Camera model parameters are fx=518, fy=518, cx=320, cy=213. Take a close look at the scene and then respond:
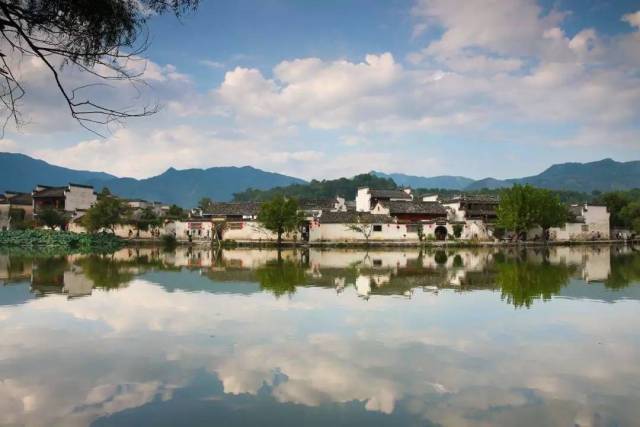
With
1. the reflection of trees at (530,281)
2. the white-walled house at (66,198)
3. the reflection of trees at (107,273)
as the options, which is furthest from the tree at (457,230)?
the white-walled house at (66,198)

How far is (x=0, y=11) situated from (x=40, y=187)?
61203 millimetres

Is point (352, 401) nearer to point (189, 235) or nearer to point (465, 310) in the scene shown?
point (465, 310)

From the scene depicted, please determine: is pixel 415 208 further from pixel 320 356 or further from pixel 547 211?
pixel 320 356

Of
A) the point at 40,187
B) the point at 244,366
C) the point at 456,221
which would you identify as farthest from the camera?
the point at 40,187

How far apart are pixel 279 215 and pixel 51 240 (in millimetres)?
18923

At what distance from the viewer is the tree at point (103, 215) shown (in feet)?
154

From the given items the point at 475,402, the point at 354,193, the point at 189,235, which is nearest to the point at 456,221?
the point at 189,235

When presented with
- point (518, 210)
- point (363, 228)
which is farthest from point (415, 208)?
point (518, 210)

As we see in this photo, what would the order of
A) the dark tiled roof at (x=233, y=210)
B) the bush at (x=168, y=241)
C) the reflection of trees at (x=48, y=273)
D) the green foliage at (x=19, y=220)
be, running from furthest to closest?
1. the dark tiled roof at (x=233, y=210)
2. the green foliage at (x=19, y=220)
3. the bush at (x=168, y=241)
4. the reflection of trees at (x=48, y=273)

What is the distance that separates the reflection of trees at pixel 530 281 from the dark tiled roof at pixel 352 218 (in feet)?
71.8

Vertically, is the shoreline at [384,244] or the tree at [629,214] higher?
the tree at [629,214]

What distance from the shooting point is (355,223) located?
46562 mm

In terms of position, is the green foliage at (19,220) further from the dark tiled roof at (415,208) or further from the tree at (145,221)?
the dark tiled roof at (415,208)

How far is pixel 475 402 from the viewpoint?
6293mm
